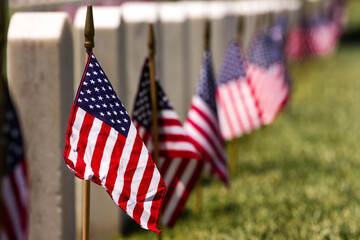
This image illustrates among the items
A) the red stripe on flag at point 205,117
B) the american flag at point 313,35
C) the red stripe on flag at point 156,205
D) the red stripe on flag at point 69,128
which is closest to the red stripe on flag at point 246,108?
the red stripe on flag at point 205,117

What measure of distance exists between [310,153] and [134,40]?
3358 mm

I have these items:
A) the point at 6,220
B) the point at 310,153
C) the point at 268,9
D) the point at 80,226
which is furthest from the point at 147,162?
the point at 268,9

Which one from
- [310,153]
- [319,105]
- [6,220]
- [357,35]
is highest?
[6,220]

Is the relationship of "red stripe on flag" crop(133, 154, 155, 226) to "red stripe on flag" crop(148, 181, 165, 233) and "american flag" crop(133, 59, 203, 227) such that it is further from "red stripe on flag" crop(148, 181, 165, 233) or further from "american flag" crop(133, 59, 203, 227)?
"american flag" crop(133, 59, 203, 227)

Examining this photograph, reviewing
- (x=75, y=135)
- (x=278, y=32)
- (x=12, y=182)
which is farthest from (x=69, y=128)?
(x=278, y=32)

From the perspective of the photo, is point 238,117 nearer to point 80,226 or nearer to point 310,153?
point 310,153

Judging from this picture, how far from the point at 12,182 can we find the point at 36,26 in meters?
1.27

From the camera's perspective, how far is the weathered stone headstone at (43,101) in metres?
4.18

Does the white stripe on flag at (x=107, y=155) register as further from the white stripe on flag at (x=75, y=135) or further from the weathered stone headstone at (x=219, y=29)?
the weathered stone headstone at (x=219, y=29)

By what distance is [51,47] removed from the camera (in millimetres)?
4211

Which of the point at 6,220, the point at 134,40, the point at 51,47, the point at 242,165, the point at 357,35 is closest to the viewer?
the point at 6,220

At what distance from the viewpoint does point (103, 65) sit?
5.26m

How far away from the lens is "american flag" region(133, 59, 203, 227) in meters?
4.61

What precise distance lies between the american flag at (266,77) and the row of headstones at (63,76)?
143 centimetres
